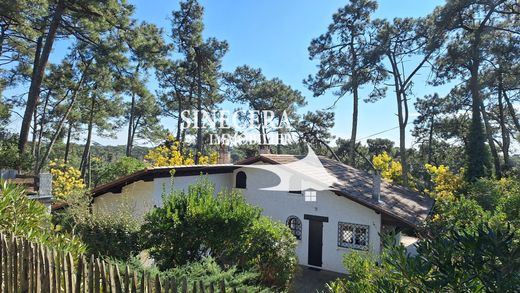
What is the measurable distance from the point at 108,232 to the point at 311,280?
6991 millimetres

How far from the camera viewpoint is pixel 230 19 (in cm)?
1468

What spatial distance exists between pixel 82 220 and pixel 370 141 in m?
32.5

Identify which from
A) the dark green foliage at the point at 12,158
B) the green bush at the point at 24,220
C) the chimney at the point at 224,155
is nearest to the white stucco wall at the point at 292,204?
the chimney at the point at 224,155

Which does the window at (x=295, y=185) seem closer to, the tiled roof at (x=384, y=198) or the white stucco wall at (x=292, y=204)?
the white stucco wall at (x=292, y=204)

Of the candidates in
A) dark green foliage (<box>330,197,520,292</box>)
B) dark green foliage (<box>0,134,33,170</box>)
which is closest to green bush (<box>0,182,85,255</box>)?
dark green foliage (<box>330,197,520,292</box>)

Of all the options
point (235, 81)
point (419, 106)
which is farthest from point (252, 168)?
point (419, 106)

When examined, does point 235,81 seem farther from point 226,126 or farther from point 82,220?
point 82,220

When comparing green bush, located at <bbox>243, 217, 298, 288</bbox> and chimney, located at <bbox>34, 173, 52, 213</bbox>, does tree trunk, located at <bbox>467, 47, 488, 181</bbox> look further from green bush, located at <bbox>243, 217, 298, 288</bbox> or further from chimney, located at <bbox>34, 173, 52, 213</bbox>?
chimney, located at <bbox>34, 173, 52, 213</bbox>

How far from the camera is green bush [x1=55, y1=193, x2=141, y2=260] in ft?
19.8

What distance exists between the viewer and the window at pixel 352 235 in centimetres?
1119

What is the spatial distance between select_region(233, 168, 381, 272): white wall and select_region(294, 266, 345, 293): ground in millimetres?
530

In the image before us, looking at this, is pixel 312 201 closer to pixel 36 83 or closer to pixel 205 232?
pixel 205 232

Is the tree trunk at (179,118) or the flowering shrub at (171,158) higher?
the tree trunk at (179,118)

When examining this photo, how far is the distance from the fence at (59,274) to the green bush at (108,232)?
2376 mm
